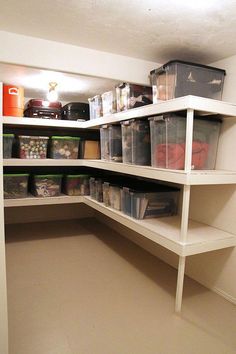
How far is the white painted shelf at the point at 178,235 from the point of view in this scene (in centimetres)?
170

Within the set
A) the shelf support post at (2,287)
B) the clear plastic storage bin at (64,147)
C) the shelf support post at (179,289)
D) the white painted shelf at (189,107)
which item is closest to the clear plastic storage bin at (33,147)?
the clear plastic storage bin at (64,147)

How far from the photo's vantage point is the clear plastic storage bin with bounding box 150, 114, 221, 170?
175 centimetres

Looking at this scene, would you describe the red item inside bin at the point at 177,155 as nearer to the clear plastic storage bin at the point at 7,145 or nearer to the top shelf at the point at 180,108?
the top shelf at the point at 180,108

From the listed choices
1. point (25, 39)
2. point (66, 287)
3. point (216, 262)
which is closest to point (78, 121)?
point (25, 39)

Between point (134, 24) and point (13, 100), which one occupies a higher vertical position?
point (134, 24)

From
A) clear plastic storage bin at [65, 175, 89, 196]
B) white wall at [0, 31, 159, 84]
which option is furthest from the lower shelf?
white wall at [0, 31, 159, 84]

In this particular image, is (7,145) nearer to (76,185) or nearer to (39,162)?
(39,162)

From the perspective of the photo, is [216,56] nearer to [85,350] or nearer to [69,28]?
[69,28]

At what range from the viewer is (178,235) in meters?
1.83

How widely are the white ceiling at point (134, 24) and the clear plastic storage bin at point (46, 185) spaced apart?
5.75 ft

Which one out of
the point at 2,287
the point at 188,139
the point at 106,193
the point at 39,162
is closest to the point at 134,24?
the point at 188,139

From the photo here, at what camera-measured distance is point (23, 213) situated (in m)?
3.83

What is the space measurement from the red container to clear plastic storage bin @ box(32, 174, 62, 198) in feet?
2.60

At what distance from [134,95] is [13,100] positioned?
1.45m
